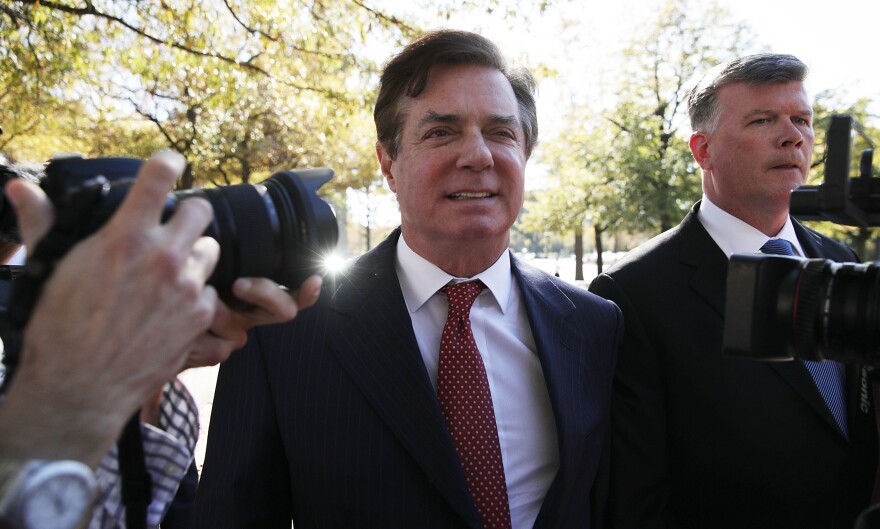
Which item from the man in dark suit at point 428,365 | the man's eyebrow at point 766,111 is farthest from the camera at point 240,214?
the man's eyebrow at point 766,111

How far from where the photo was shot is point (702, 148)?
3.01 meters

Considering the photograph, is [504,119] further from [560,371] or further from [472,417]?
[472,417]

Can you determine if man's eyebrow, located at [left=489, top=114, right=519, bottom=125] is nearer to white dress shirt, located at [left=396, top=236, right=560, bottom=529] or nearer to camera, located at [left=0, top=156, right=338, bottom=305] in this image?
white dress shirt, located at [left=396, top=236, right=560, bottom=529]

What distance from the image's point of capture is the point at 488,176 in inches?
91.7

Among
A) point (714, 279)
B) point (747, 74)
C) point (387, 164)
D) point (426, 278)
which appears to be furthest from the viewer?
point (747, 74)

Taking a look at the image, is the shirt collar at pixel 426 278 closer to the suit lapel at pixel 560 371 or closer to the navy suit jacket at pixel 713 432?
the suit lapel at pixel 560 371

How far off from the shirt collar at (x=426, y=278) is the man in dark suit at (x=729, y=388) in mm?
543

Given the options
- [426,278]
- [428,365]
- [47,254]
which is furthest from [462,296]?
[47,254]

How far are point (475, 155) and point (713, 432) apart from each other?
130 cm

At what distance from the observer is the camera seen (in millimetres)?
1044

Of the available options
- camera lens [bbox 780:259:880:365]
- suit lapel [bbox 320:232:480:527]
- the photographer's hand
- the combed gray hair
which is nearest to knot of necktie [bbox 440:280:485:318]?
suit lapel [bbox 320:232:480:527]

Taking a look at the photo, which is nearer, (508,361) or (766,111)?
(508,361)

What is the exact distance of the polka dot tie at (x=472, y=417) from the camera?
197 cm

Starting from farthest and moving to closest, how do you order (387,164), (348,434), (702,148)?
(702,148)
(387,164)
(348,434)
